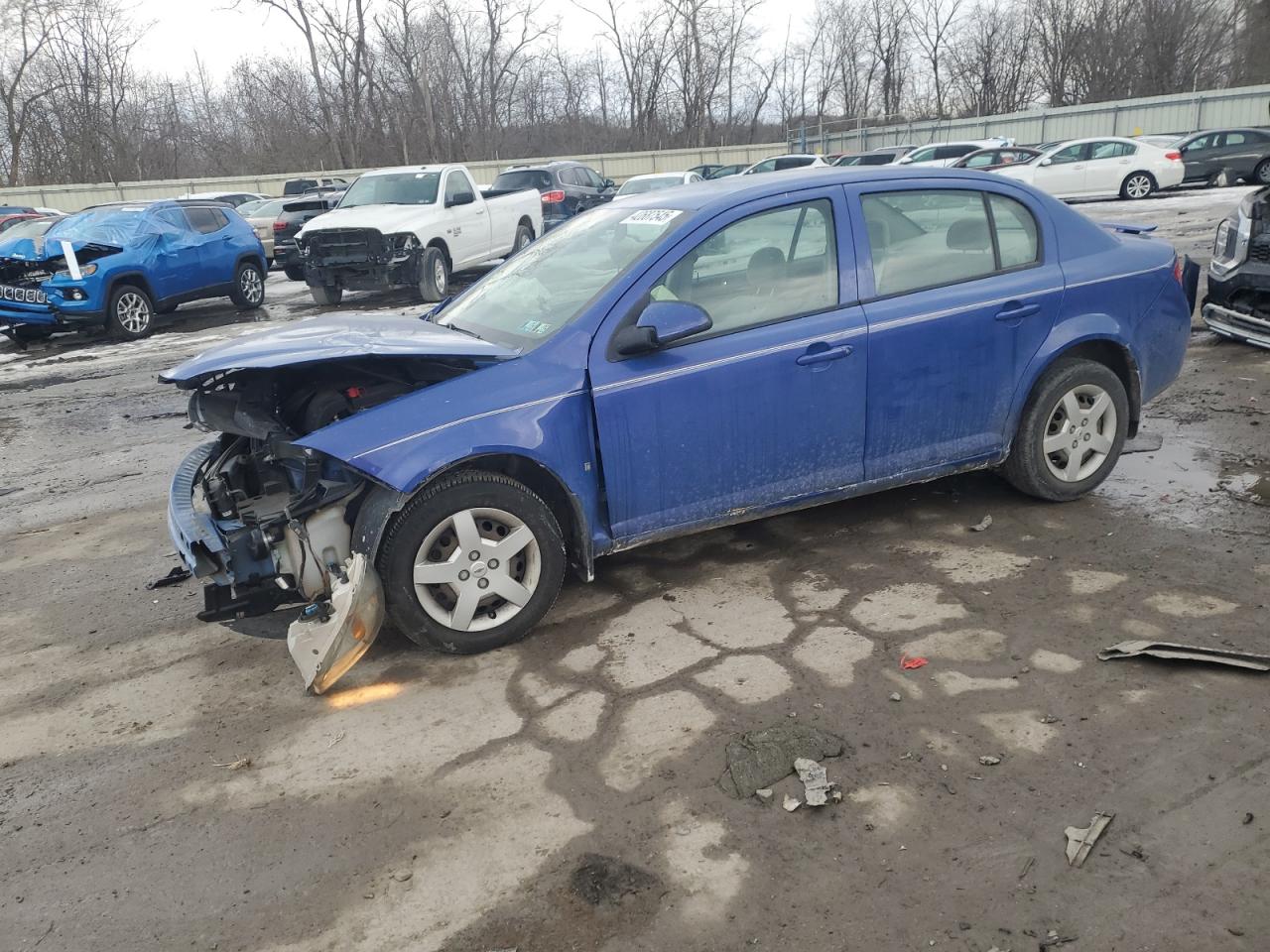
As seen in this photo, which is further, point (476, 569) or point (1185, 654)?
point (476, 569)

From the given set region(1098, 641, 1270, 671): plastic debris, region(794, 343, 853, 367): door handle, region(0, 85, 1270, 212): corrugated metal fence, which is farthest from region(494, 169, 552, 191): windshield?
region(0, 85, 1270, 212): corrugated metal fence

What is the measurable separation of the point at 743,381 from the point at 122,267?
11387 millimetres

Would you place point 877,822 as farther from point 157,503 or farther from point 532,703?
point 157,503

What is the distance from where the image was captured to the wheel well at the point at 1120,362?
4.84 meters

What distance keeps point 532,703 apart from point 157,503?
3746mm

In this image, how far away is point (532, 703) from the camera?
3.47m

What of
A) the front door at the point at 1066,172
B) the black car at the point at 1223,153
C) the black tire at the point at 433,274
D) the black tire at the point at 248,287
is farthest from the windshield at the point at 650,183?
the black car at the point at 1223,153

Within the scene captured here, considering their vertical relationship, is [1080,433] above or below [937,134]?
below

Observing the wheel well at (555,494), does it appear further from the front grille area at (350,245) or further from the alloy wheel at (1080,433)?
the front grille area at (350,245)

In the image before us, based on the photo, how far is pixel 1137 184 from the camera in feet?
74.8

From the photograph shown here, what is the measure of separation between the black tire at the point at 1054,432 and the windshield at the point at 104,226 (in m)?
12.0

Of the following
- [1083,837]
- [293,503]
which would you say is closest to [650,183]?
[293,503]

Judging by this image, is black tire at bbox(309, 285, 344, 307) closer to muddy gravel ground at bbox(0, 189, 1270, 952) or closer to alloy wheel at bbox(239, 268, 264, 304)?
alloy wheel at bbox(239, 268, 264, 304)

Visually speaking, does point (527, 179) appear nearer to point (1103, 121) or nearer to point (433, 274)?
point (433, 274)
